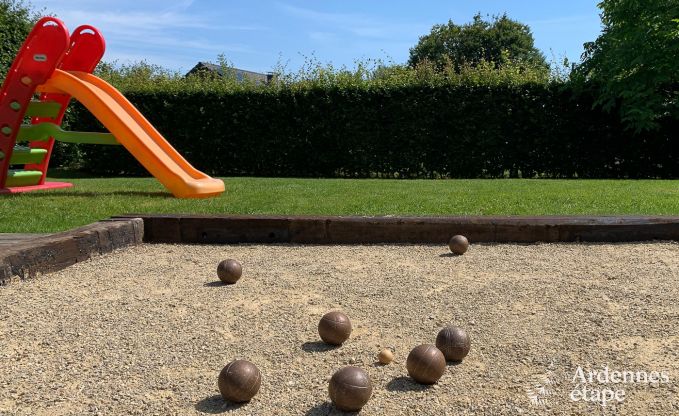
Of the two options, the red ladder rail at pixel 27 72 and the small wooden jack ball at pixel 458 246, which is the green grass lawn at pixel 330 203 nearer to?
the red ladder rail at pixel 27 72

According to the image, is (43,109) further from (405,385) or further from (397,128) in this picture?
(405,385)

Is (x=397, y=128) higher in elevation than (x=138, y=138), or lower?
higher

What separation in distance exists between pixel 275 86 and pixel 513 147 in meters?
6.89

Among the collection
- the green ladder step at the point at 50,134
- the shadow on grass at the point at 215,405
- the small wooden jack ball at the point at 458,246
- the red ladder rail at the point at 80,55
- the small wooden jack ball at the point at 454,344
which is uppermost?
the red ladder rail at the point at 80,55

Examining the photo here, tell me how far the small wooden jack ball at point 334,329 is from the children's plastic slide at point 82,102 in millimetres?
6571

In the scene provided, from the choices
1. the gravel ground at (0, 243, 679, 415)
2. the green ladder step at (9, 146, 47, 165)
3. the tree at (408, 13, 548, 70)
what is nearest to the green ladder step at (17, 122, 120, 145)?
the green ladder step at (9, 146, 47, 165)

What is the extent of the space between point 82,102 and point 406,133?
9.14 metres

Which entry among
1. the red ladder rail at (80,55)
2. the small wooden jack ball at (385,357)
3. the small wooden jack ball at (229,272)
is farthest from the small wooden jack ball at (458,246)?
the red ladder rail at (80,55)

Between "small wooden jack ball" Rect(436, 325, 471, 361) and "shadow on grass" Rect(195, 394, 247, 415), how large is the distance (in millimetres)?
994

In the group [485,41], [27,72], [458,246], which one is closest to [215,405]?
[458,246]

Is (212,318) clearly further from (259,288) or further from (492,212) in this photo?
(492,212)

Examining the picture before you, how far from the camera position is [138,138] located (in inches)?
371

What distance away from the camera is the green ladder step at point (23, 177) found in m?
10.4

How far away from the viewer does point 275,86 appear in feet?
57.1
